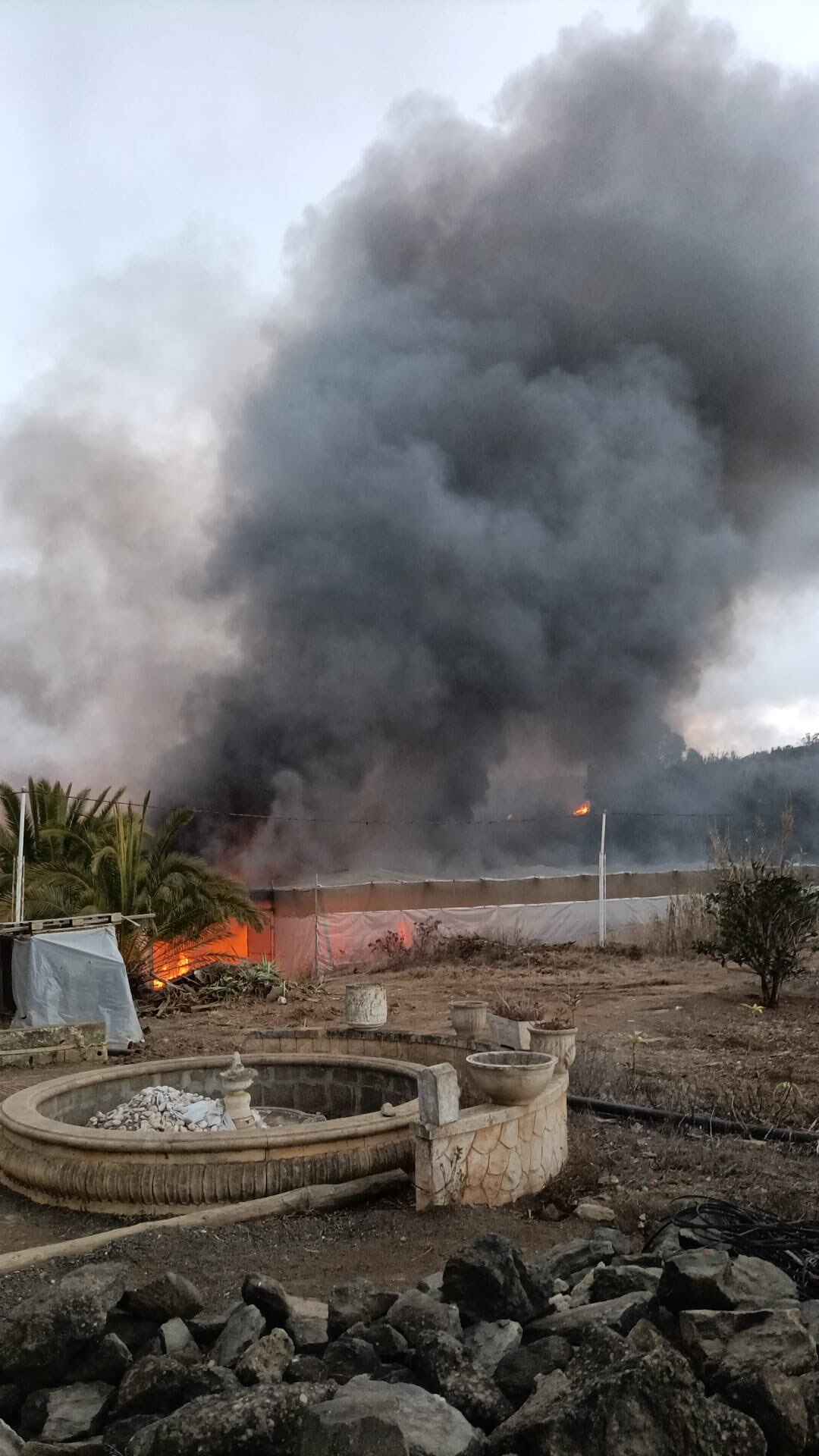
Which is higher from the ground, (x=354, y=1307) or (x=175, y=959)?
(x=354, y=1307)

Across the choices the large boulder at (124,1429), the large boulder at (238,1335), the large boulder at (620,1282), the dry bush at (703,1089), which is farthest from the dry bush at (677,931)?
the large boulder at (124,1429)

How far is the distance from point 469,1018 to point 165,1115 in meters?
4.00

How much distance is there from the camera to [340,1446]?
3.05 m

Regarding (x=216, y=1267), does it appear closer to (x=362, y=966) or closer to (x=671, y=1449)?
(x=671, y=1449)

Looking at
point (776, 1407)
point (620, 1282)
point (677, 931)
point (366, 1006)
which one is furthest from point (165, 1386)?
point (677, 931)

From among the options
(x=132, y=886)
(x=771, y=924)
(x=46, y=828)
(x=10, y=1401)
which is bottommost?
(x=10, y=1401)

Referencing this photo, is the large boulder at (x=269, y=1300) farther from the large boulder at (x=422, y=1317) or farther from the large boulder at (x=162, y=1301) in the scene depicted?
the large boulder at (x=422, y=1317)

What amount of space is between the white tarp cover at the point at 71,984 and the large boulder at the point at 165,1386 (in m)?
11.9

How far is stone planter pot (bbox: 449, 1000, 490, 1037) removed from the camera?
1112 centimetres

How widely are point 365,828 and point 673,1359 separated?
36119 mm

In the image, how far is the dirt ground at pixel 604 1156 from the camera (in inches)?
221

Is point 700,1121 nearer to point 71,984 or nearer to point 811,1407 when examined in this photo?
point 811,1407

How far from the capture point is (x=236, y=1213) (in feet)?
20.6

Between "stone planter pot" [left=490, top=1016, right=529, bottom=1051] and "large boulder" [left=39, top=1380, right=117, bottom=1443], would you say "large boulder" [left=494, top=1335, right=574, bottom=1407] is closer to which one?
"large boulder" [left=39, top=1380, right=117, bottom=1443]
